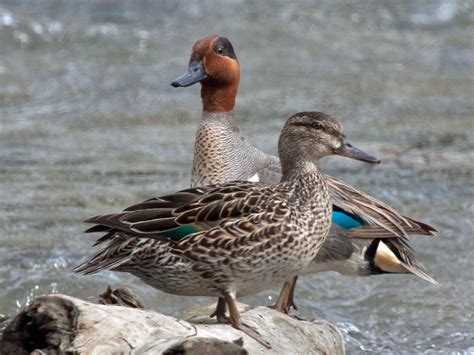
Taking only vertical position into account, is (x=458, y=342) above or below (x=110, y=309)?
below

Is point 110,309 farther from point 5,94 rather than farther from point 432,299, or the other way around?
point 5,94

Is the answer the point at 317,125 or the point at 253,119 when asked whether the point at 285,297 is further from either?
the point at 253,119

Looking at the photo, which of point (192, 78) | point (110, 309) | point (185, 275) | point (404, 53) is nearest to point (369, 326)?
point (192, 78)

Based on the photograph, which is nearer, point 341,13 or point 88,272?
point 88,272

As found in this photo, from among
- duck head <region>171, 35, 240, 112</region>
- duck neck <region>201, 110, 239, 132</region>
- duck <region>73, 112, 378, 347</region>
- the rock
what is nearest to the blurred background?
duck neck <region>201, 110, 239, 132</region>

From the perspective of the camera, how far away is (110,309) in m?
4.73

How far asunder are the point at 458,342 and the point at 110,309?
9.70 ft

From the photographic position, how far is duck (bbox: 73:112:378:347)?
206 inches

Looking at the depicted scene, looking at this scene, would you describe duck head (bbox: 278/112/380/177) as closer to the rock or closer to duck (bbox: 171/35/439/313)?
duck (bbox: 171/35/439/313)

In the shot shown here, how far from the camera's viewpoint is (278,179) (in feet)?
22.0

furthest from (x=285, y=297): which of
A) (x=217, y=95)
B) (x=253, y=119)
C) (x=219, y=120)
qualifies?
(x=253, y=119)

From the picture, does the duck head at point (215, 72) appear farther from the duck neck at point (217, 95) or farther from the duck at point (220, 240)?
the duck at point (220, 240)

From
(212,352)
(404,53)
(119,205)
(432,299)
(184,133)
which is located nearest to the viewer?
(212,352)

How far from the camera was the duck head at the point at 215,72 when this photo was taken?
717 cm
